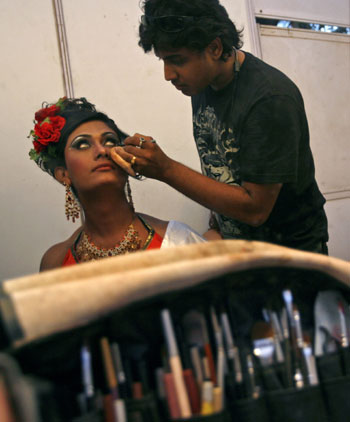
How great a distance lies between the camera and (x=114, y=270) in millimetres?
495

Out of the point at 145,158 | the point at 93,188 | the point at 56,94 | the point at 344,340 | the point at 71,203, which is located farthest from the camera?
the point at 56,94

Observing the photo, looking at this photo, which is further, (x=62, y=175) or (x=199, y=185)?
(x=62, y=175)

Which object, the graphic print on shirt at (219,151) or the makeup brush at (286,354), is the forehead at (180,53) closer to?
the graphic print on shirt at (219,151)

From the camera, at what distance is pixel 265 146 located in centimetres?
135

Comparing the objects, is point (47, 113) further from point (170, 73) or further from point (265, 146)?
point (265, 146)

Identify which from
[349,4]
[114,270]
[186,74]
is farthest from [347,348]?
[349,4]

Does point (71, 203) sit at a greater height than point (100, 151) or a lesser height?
lesser

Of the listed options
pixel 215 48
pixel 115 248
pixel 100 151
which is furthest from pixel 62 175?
pixel 215 48

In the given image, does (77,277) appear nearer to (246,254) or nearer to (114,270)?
(114,270)

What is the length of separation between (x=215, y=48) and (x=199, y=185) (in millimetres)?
489

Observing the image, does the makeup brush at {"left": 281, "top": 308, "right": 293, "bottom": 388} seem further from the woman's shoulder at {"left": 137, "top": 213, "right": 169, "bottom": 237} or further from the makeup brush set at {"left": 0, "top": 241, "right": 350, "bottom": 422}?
the woman's shoulder at {"left": 137, "top": 213, "right": 169, "bottom": 237}

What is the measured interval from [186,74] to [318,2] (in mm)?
1650

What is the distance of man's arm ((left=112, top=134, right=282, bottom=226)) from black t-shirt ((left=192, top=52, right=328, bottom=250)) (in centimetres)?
5

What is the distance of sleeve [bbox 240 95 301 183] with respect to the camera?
4.40 ft
